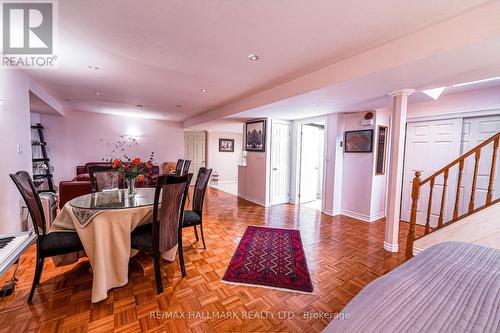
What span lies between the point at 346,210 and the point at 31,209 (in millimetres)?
4604

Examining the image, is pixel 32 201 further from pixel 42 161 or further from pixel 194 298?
pixel 42 161

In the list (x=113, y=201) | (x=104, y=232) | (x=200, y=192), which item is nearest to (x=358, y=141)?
(x=200, y=192)

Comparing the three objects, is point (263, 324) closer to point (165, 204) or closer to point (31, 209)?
point (165, 204)

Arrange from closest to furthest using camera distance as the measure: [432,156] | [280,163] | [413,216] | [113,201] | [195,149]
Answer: [113,201] < [413,216] < [432,156] < [280,163] < [195,149]

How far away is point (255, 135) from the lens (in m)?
5.25

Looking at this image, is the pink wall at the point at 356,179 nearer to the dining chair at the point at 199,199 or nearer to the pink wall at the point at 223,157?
the dining chair at the point at 199,199

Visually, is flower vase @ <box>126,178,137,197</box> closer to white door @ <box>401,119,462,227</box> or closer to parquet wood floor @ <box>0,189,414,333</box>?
parquet wood floor @ <box>0,189,414,333</box>

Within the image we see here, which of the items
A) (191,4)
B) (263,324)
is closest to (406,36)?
(191,4)

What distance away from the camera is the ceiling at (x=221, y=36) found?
158 centimetres

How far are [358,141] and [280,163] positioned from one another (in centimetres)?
174

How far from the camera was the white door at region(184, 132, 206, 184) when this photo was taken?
8234mm

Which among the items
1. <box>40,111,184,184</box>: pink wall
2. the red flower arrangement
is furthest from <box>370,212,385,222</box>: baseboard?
<box>40,111,184,184</box>: pink wall

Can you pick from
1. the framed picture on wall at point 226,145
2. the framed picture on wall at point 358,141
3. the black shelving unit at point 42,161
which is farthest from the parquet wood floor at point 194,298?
the framed picture on wall at point 226,145

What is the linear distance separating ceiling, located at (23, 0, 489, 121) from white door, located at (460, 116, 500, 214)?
2.46 meters
